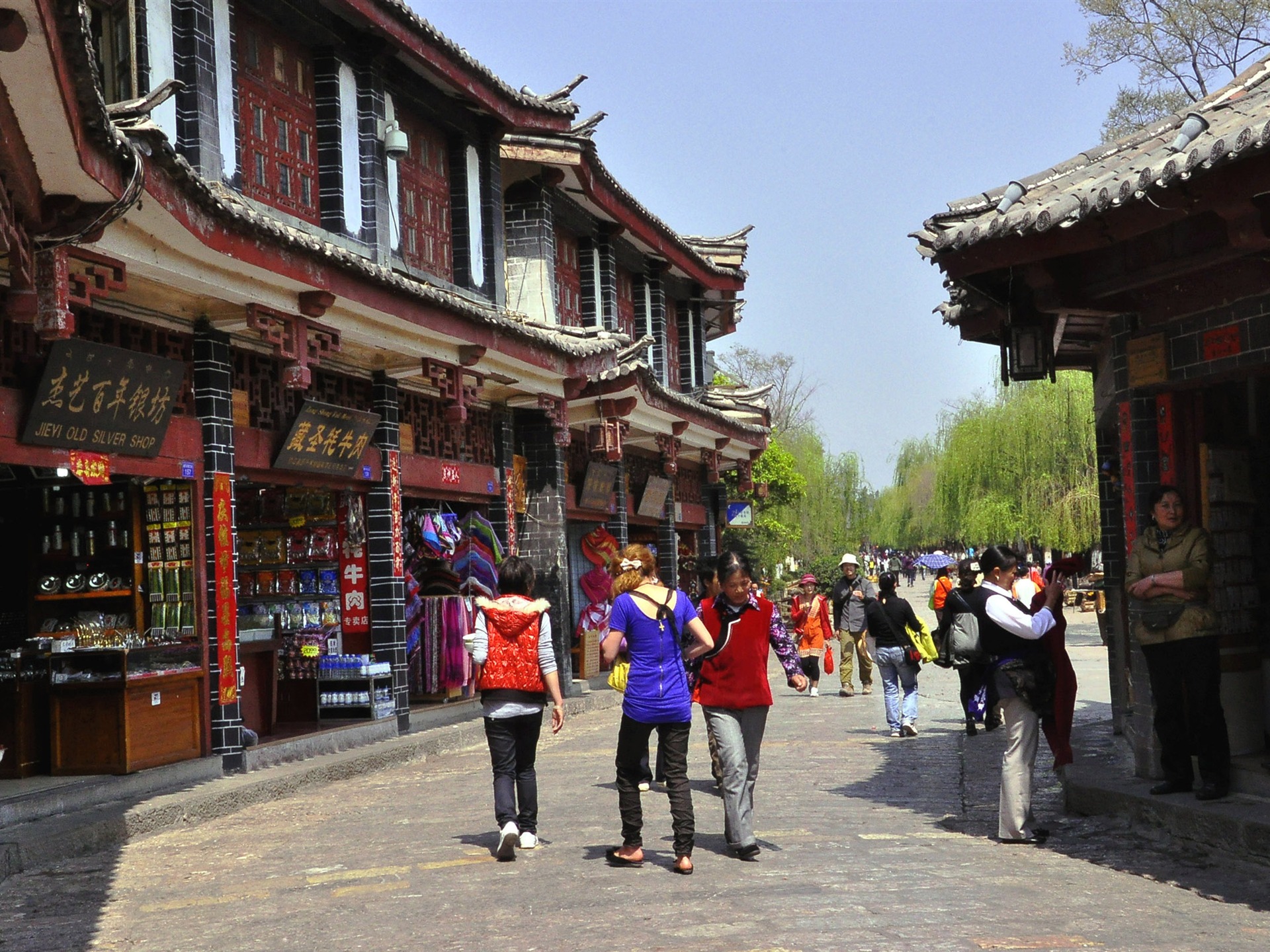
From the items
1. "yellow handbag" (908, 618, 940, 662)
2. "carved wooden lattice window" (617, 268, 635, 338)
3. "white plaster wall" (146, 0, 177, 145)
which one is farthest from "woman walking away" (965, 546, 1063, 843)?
"carved wooden lattice window" (617, 268, 635, 338)

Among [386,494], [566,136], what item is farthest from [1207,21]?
[386,494]

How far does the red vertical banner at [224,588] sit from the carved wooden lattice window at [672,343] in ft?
51.1

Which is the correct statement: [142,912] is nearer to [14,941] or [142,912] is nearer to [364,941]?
[14,941]

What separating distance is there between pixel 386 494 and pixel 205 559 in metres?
3.36

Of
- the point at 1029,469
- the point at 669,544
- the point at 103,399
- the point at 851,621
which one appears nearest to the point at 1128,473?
the point at 103,399

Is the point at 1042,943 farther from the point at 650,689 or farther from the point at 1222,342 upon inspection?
the point at 1222,342

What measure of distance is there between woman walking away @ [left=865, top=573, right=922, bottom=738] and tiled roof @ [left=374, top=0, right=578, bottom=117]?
727 cm

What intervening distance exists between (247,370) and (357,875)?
18.8 feet

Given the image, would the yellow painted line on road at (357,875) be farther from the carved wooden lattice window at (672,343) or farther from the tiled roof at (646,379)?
the carved wooden lattice window at (672,343)

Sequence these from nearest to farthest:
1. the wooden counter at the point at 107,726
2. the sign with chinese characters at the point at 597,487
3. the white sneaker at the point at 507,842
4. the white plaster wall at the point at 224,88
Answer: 1. the white sneaker at the point at 507,842
2. the wooden counter at the point at 107,726
3. the white plaster wall at the point at 224,88
4. the sign with chinese characters at the point at 597,487

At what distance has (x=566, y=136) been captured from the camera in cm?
1886

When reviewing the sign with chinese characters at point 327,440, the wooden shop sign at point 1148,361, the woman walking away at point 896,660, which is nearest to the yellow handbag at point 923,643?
the woman walking away at point 896,660

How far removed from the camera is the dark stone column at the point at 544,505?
1855 centimetres

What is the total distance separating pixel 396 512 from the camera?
14539mm
